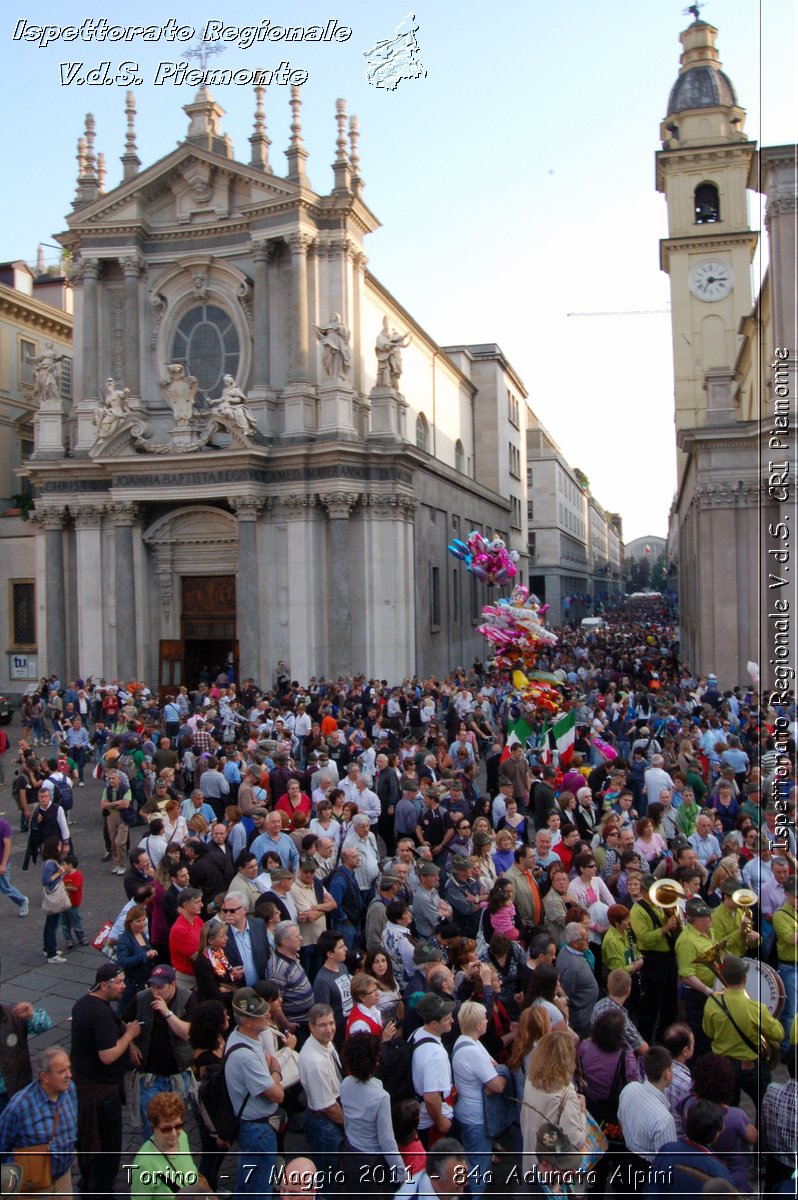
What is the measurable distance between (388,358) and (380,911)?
22839mm

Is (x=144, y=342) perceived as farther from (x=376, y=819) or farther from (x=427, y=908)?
(x=427, y=908)

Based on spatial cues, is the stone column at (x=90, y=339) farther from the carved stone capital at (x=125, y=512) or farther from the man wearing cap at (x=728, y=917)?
the man wearing cap at (x=728, y=917)

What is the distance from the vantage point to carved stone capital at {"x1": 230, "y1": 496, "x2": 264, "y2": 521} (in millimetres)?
27375

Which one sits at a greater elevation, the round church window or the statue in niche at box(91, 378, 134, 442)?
the round church window

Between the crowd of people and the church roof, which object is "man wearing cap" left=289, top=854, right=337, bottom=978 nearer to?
the crowd of people

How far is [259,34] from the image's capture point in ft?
33.3

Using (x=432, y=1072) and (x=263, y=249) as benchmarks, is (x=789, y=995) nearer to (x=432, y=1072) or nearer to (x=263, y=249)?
(x=432, y=1072)

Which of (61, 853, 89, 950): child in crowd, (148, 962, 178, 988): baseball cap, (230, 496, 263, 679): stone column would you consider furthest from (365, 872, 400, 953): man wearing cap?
(230, 496, 263, 679): stone column

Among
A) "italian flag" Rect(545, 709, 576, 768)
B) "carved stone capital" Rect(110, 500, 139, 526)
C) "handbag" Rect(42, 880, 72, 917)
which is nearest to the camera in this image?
"handbag" Rect(42, 880, 72, 917)

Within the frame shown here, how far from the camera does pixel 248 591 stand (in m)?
27.7

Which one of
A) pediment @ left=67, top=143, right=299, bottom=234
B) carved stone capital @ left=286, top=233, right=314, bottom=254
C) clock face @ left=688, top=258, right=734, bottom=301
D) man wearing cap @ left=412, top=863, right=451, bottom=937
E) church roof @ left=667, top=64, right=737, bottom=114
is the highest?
church roof @ left=667, top=64, right=737, bottom=114

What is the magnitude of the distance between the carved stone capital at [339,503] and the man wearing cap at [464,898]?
776 inches

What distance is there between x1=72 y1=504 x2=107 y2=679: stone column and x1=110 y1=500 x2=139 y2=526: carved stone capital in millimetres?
1211

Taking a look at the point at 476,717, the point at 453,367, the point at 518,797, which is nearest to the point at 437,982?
the point at 518,797
